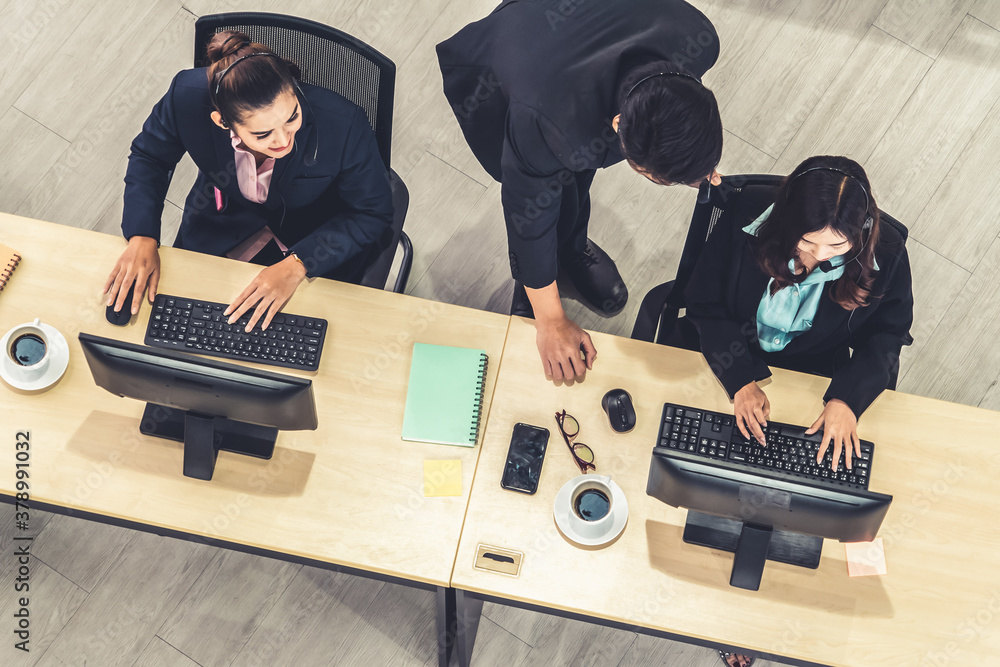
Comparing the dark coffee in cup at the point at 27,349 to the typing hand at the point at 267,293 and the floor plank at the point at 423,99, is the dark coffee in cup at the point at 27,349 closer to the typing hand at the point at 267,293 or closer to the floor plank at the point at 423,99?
the typing hand at the point at 267,293

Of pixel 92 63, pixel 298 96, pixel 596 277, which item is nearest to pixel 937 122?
pixel 596 277

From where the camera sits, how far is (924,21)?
2.90 meters

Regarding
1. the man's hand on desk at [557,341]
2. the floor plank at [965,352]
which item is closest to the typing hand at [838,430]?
the man's hand on desk at [557,341]

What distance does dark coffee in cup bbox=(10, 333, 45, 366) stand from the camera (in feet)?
5.72

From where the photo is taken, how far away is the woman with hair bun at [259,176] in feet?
5.60

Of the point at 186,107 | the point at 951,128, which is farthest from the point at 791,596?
the point at 951,128

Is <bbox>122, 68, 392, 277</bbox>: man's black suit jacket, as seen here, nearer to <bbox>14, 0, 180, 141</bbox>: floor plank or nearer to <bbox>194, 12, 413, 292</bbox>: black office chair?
<bbox>194, 12, 413, 292</bbox>: black office chair

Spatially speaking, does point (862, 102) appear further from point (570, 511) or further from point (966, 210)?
point (570, 511)

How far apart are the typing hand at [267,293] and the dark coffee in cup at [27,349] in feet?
1.38

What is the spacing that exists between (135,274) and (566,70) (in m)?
1.10

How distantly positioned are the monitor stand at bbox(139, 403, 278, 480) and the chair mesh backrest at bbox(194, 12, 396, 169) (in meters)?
0.81

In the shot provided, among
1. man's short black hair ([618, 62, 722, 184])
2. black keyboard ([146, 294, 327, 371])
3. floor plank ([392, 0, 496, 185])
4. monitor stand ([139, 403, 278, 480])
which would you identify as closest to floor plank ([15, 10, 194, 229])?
floor plank ([392, 0, 496, 185])

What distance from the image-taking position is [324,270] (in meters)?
1.89

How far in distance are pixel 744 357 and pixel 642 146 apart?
2.38ft
